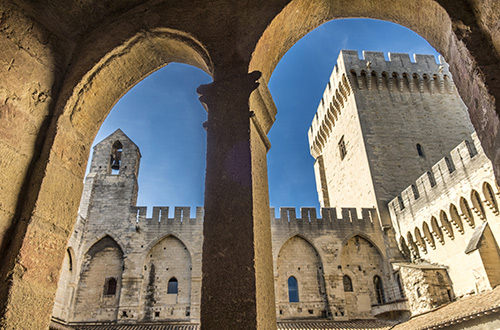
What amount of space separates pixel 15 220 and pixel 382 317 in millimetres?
13072

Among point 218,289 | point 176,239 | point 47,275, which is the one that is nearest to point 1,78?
point 47,275

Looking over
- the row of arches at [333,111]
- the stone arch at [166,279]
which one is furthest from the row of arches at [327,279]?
the row of arches at [333,111]

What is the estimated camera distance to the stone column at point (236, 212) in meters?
1.88

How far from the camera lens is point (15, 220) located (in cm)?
237

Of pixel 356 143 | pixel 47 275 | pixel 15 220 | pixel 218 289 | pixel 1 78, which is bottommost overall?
pixel 218 289

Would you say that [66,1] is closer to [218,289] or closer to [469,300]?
[218,289]

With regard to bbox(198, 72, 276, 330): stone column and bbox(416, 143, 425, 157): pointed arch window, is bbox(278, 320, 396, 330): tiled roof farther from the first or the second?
bbox(198, 72, 276, 330): stone column

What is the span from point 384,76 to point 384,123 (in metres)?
2.84

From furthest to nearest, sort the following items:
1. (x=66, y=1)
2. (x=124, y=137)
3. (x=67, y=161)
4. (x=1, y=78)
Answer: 1. (x=124, y=137)
2. (x=66, y=1)
3. (x=67, y=161)
4. (x=1, y=78)

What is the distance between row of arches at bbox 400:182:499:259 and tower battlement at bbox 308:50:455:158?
289 inches

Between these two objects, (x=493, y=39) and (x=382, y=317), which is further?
(x=382, y=317)

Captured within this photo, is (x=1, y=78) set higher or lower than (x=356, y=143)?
lower

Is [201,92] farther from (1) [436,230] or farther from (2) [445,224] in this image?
(1) [436,230]

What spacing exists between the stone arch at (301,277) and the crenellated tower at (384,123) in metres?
3.20
